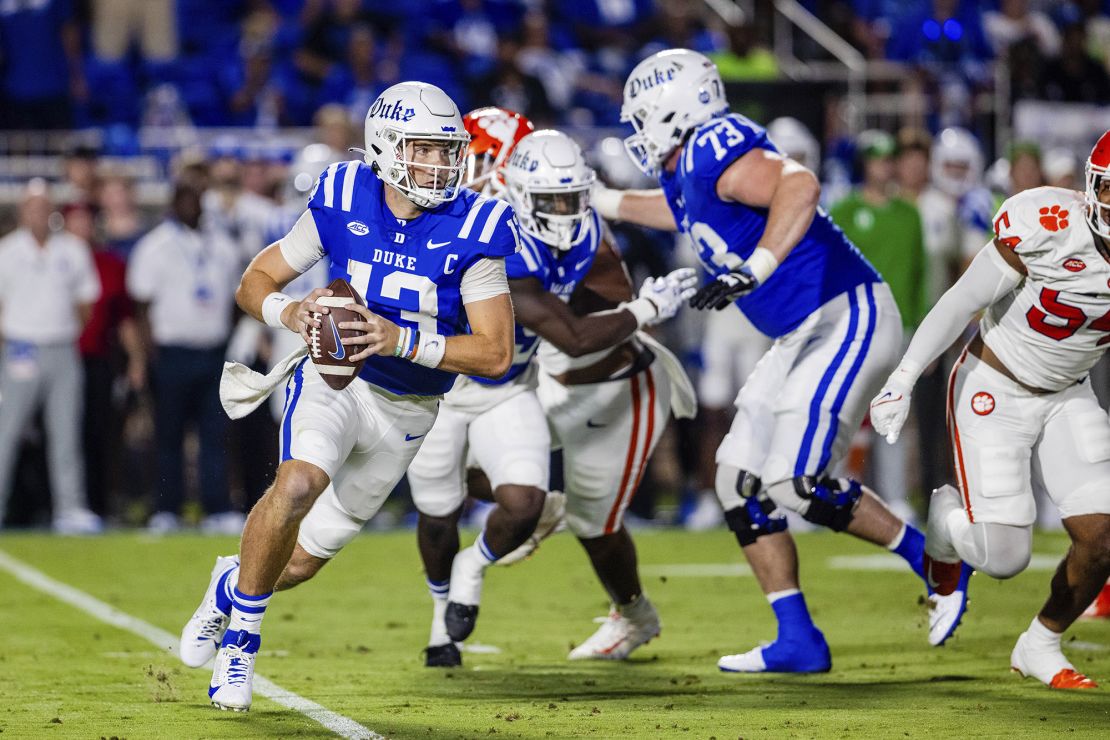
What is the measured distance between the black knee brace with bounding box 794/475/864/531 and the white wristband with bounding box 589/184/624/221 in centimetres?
144

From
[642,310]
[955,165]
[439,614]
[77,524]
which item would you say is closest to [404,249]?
[642,310]

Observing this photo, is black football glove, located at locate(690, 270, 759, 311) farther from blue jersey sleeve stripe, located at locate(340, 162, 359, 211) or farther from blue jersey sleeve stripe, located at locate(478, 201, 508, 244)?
blue jersey sleeve stripe, located at locate(340, 162, 359, 211)

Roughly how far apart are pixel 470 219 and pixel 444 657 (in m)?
1.71

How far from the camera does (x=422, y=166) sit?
5086 mm

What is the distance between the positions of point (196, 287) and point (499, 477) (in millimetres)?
5019

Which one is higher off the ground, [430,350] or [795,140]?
[430,350]

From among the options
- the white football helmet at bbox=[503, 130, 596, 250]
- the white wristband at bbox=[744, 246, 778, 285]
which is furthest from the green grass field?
the white football helmet at bbox=[503, 130, 596, 250]

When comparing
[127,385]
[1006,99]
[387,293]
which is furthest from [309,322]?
[1006,99]

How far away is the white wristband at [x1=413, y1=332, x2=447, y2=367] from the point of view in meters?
4.95

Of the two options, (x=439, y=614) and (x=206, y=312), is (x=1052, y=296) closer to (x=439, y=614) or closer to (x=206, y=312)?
(x=439, y=614)

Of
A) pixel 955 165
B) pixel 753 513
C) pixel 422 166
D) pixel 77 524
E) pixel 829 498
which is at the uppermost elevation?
pixel 422 166

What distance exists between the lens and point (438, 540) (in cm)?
625

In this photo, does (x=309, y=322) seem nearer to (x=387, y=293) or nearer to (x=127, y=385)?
(x=387, y=293)

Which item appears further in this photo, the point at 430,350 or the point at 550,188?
the point at 550,188
